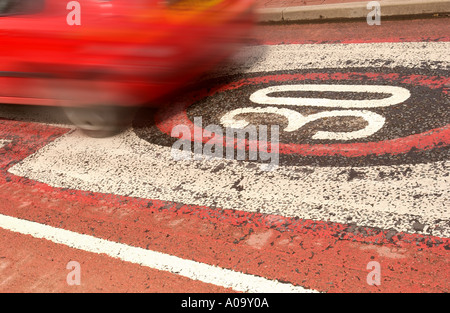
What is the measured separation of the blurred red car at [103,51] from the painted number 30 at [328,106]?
602 mm

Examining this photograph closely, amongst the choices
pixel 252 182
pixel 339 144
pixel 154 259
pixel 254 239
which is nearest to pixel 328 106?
pixel 339 144

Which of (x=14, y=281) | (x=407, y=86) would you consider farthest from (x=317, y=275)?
(x=407, y=86)

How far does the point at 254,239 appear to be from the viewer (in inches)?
110

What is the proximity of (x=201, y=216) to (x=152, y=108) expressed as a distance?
203 cm

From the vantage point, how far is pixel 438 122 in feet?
12.1

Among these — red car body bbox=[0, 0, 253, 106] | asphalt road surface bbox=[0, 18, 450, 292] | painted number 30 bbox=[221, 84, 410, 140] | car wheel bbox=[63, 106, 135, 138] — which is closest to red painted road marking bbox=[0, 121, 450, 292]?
asphalt road surface bbox=[0, 18, 450, 292]

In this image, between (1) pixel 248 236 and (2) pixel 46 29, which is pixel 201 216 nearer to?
(1) pixel 248 236

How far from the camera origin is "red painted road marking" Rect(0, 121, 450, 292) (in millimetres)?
2436

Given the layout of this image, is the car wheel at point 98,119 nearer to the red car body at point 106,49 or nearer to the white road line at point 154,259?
the red car body at point 106,49

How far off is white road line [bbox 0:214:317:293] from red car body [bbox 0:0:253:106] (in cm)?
129

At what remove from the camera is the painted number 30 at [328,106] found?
378 centimetres

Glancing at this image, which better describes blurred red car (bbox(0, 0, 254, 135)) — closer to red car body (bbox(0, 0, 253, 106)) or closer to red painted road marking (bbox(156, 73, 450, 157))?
red car body (bbox(0, 0, 253, 106))

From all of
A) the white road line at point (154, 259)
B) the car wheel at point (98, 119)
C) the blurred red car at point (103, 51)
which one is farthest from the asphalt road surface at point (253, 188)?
the blurred red car at point (103, 51)

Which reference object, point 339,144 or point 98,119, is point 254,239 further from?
point 98,119
